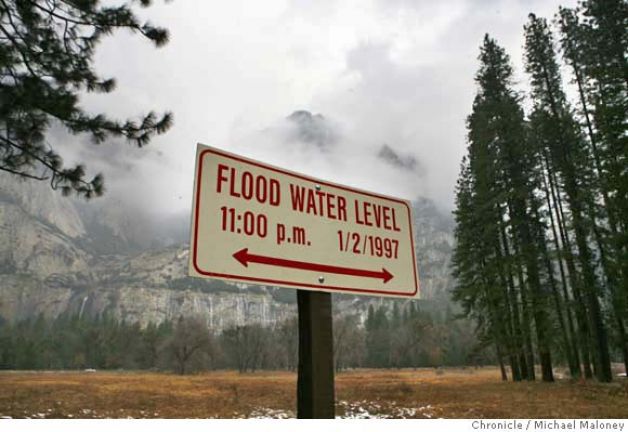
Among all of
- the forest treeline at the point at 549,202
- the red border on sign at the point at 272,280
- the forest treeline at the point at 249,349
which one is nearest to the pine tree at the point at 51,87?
the red border on sign at the point at 272,280

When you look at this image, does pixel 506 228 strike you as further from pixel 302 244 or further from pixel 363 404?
pixel 302 244

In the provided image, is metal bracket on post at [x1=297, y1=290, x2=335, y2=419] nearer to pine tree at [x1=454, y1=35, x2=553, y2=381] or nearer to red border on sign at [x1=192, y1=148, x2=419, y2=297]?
red border on sign at [x1=192, y1=148, x2=419, y2=297]

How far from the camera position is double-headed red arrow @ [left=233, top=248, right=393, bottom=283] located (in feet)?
5.46

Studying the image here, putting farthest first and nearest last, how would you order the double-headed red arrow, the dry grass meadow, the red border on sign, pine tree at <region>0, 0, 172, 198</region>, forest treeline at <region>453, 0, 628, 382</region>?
forest treeline at <region>453, 0, 628, 382</region>
the dry grass meadow
pine tree at <region>0, 0, 172, 198</region>
the double-headed red arrow
the red border on sign

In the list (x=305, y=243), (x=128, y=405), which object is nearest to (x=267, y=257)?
(x=305, y=243)

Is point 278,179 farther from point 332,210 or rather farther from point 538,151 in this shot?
point 538,151

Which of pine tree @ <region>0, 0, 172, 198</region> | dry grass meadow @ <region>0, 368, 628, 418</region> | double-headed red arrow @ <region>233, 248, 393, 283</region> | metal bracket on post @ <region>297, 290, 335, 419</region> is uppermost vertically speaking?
pine tree @ <region>0, 0, 172, 198</region>

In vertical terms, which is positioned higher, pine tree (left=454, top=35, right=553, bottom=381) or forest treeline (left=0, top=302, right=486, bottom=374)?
pine tree (left=454, top=35, right=553, bottom=381)

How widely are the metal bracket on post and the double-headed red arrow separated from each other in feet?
0.39

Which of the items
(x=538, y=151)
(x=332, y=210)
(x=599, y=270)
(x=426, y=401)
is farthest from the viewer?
(x=538, y=151)

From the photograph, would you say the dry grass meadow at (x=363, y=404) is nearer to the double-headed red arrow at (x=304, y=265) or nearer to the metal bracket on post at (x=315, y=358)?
the double-headed red arrow at (x=304, y=265)

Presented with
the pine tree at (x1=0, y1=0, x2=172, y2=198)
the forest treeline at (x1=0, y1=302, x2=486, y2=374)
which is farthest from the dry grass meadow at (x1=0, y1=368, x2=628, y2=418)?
the forest treeline at (x1=0, y1=302, x2=486, y2=374)

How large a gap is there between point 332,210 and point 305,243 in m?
0.27

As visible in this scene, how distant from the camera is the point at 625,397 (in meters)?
12.6
